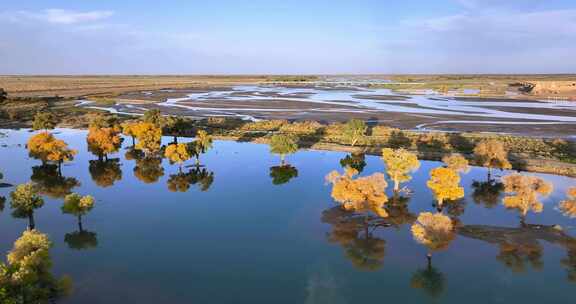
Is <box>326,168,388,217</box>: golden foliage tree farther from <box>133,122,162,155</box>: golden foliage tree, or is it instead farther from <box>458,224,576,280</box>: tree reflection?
<box>133,122,162,155</box>: golden foliage tree

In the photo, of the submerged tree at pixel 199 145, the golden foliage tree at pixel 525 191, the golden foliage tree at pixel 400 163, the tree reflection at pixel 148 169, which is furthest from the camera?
the submerged tree at pixel 199 145

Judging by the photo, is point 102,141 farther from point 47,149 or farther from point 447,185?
point 447,185

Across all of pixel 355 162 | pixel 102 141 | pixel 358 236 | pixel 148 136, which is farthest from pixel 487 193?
pixel 102 141

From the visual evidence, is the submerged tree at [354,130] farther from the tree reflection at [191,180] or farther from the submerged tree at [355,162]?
the tree reflection at [191,180]

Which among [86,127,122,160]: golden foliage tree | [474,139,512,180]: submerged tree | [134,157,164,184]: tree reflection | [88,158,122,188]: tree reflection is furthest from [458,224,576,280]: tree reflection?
[86,127,122,160]: golden foliage tree

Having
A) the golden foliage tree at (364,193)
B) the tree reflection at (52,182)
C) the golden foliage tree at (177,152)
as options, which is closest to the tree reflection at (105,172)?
the tree reflection at (52,182)

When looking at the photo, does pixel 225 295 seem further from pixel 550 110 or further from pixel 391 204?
pixel 550 110

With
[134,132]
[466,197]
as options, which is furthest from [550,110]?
[134,132]
